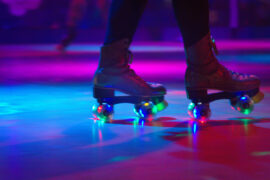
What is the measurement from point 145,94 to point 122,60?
0.14 meters

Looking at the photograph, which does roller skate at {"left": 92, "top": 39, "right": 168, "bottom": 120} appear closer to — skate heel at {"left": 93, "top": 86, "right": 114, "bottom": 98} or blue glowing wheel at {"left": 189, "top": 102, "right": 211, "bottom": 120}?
skate heel at {"left": 93, "top": 86, "right": 114, "bottom": 98}

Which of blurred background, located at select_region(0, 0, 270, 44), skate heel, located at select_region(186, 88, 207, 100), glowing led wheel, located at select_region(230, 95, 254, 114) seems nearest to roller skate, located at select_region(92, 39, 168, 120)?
skate heel, located at select_region(186, 88, 207, 100)

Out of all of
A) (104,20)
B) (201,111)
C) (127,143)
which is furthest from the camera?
(104,20)

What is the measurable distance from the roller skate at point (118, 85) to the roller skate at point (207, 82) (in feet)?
0.42

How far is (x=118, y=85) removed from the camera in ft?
6.30

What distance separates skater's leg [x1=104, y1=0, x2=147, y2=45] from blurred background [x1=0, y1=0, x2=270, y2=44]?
10.3 m

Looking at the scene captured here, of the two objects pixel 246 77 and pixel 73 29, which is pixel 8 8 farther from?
pixel 246 77

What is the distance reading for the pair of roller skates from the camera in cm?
189

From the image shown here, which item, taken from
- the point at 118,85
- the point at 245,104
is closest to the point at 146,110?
the point at 118,85

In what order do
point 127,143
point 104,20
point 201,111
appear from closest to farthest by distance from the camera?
point 127,143
point 201,111
point 104,20

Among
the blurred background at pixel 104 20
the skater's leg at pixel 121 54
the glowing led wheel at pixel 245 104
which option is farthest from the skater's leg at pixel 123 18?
the blurred background at pixel 104 20

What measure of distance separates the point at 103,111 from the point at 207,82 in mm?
369

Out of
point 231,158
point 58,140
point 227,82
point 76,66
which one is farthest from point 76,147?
point 76,66

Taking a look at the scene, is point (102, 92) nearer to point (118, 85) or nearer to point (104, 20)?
point (118, 85)
